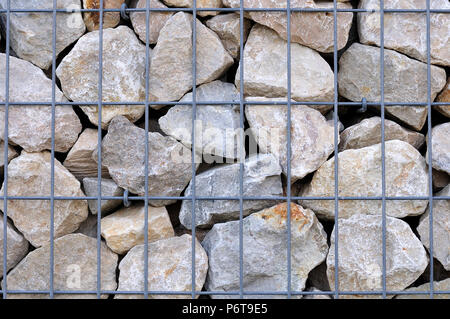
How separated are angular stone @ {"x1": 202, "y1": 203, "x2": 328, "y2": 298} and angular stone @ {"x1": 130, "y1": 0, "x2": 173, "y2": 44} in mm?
659

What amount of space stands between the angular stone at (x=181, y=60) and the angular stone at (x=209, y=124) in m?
0.05

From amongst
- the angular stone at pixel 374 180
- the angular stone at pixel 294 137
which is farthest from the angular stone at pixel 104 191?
the angular stone at pixel 374 180

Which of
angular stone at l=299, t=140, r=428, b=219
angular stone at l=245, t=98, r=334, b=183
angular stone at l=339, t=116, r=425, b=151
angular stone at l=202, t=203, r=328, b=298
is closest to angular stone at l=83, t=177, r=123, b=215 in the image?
angular stone at l=202, t=203, r=328, b=298

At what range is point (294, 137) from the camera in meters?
1.48

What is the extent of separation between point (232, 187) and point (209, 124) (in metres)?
0.21

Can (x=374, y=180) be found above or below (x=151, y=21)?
below

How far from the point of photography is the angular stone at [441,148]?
1460 mm

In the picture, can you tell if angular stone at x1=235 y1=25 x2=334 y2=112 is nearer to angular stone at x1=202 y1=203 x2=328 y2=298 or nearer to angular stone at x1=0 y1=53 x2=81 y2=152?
angular stone at x1=202 y1=203 x2=328 y2=298

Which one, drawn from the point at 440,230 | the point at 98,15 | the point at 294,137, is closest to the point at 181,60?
the point at 98,15

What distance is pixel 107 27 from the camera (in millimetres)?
1530

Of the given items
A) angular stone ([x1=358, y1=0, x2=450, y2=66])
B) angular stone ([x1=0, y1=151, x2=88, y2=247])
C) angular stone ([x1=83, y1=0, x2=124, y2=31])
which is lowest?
angular stone ([x1=0, y1=151, x2=88, y2=247])

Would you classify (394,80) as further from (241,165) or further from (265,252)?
(265,252)

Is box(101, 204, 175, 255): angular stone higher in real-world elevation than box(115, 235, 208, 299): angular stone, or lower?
higher

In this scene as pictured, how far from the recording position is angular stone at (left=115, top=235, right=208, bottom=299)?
1.46m
